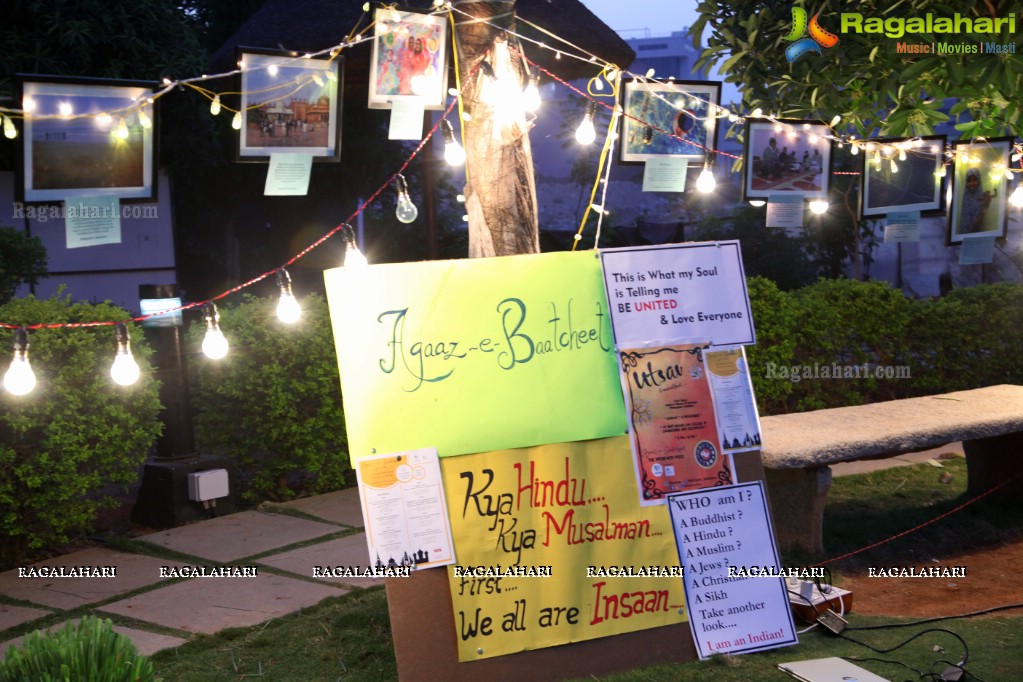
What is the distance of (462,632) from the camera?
13.3 ft

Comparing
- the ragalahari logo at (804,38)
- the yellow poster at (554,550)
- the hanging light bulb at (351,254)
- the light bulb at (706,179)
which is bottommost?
the yellow poster at (554,550)

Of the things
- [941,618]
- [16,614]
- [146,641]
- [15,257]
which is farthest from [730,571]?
[15,257]

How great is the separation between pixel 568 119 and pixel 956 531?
57.0 ft

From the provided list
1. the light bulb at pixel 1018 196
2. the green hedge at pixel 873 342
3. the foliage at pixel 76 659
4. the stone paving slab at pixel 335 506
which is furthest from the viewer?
the green hedge at pixel 873 342

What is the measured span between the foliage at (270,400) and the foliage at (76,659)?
4689mm

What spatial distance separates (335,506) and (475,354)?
11.6ft

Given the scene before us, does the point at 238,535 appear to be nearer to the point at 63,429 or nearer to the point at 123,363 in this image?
the point at 63,429

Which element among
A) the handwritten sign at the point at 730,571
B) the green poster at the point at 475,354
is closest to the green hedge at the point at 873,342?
the handwritten sign at the point at 730,571

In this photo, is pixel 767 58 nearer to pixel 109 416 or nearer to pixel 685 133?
pixel 685 133

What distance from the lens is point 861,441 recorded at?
595 cm

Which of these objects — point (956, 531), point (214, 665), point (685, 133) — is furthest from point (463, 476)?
point (956, 531)

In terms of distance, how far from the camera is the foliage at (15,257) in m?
9.26

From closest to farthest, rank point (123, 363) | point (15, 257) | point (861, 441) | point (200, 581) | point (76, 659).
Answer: point (76, 659) < point (123, 363) < point (200, 581) < point (861, 441) < point (15, 257)

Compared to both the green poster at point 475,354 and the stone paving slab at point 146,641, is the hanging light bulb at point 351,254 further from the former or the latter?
the stone paving slab at point 146,641
